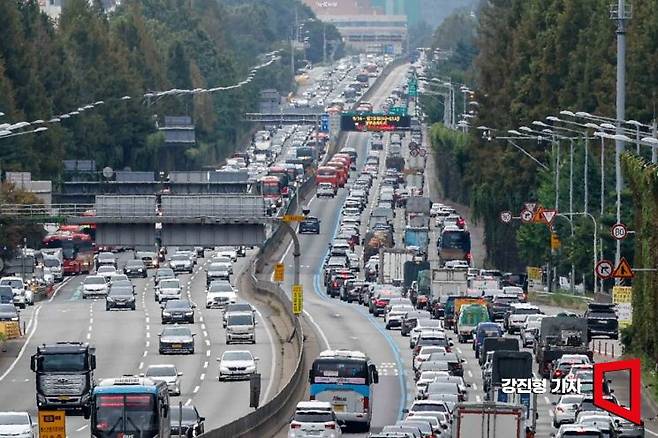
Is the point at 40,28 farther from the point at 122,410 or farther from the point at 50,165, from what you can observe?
the point at 122,410

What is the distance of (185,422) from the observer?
6538cm

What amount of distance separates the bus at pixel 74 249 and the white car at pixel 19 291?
2185 cm

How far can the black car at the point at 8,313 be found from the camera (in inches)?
4117

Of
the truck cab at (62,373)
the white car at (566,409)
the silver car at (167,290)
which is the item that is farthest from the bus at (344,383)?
the silver car at (167,290)

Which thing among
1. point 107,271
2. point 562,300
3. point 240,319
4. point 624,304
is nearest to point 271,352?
point 240,319

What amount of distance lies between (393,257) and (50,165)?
1726 inches

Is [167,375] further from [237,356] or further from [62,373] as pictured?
[237,356]

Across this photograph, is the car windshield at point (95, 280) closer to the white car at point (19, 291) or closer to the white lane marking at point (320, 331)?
the white car at point (19, 291)

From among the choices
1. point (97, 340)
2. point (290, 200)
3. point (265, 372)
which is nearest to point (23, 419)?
point (265, 372)

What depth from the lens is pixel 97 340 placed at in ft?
342

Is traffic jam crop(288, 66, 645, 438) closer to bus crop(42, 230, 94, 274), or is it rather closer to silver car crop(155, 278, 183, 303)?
silver car crop(155, 278, 183, 303)

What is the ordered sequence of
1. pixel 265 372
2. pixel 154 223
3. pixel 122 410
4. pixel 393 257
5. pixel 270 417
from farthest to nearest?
pixel 393 257 → pixel 154 223 → pixel 265 372 → pixel 270 417 → pixel 122 410

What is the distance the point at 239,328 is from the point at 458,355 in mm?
12055

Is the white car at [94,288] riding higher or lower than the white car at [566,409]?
higher
